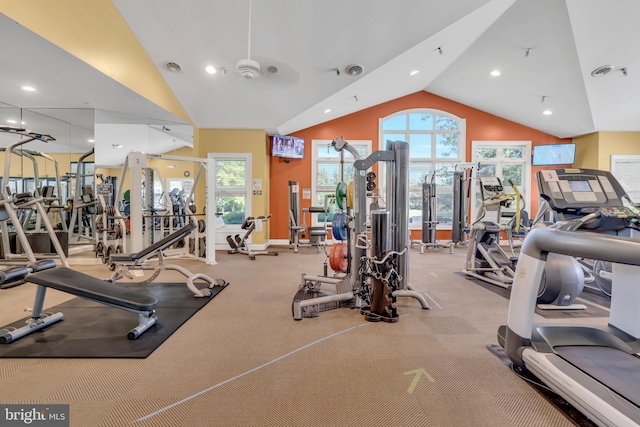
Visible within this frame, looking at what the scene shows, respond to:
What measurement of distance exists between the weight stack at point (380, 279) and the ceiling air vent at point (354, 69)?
11.1 ft

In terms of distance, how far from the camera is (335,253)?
3.38 m

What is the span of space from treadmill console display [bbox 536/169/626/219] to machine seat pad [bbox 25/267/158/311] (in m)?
3.84

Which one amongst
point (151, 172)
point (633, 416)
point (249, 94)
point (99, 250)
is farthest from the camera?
point (151, 172)

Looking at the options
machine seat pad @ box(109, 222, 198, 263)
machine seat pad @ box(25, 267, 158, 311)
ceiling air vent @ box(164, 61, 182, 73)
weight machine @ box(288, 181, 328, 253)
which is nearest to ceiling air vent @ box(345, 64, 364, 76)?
weight machine @ box(288, 181, 328, 253)

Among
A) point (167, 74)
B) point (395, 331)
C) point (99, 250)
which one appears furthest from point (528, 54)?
point (99, 250)

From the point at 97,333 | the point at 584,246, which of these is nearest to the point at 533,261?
the point at 584,246

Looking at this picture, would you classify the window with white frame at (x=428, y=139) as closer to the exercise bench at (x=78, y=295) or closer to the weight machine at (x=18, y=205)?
the exercise bench at (x=78, y=295)

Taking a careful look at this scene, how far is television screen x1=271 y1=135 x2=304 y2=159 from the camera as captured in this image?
23.6 ft

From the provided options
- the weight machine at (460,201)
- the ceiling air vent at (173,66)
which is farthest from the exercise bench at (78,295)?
the weight machine at (460,201)

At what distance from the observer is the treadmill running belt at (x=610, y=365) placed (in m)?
1.44

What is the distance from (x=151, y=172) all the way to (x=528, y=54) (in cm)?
790

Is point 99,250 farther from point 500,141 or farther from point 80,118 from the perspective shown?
point 500,141

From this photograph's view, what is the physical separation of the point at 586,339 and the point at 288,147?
21.5 feet

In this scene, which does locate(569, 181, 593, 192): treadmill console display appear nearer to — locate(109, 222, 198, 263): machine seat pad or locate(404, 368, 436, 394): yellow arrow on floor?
locate(404, 368, 436, 394): yellow arrow on floor
